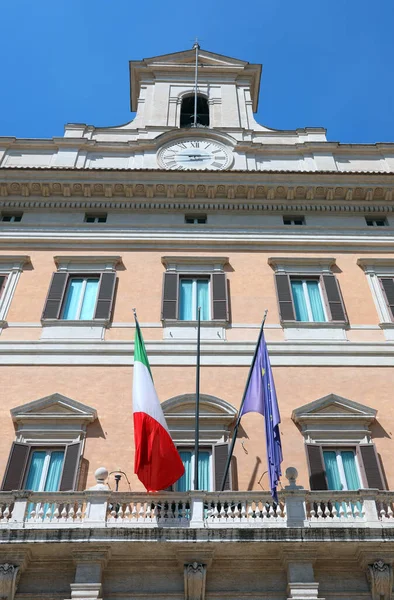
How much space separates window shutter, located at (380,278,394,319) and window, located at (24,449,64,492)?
26.3ft

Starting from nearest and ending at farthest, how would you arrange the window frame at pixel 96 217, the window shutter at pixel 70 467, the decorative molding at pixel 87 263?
the window shutter at pixel 70 467
the decorative molding at pixel 87 263
the window frame at pixel 96 217

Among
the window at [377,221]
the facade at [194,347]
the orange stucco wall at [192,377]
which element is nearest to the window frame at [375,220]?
the window at [377,221]

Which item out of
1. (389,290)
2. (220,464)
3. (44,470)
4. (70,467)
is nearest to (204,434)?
(220,464)

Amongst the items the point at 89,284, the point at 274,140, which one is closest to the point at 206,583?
the point at 89,284

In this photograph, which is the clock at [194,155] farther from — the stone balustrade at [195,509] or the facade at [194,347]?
the stone balustrade at [195,509]

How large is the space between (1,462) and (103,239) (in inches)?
269

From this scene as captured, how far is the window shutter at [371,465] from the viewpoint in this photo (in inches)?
464

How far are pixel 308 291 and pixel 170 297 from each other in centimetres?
331

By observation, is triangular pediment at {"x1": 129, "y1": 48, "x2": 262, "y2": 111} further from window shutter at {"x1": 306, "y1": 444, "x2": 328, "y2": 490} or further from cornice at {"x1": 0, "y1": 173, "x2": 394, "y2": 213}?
window shutter at {"x1": 306, "y1": 444, "x2": 328, "y2": 490}

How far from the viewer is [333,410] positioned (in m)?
13.0

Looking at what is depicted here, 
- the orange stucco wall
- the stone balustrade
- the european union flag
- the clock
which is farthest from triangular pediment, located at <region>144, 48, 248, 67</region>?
the stone balustrade

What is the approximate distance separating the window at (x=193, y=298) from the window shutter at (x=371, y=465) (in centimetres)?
464

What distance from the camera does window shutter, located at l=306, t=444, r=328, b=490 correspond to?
11789 millimetres

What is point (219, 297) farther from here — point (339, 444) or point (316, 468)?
point (316, 468)
